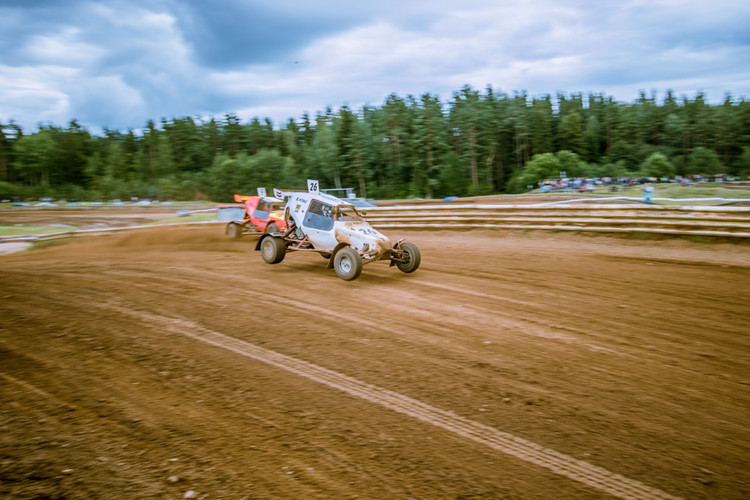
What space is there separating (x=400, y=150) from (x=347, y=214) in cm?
5729

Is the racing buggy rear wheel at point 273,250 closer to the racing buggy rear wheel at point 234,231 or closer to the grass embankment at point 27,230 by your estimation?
the racing buggy rear wheel at point 234,231

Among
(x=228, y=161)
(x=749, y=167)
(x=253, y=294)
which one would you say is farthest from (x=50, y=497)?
(x=749, y=167)

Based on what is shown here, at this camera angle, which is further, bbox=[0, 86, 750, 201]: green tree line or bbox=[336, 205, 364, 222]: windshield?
bbox=[0, 86, 750, 201]: green tree line

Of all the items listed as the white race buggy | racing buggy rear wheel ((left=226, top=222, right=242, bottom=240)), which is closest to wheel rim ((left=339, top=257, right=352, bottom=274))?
the white race buggy

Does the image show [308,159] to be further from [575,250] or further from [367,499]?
[367,499]

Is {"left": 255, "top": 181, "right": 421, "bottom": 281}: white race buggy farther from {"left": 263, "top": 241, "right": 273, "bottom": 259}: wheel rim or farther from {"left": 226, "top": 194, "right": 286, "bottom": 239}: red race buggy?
{"left": 226, "top": 194, "right": 286, "bottom": 239}: red race buggy

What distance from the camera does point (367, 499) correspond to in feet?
9.21

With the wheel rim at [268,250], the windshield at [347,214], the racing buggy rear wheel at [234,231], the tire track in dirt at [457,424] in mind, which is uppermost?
the windshield at [347,214]

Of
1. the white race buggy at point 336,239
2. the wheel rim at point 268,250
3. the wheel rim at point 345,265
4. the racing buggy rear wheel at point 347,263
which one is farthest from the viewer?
the wheel rim at point 268,250

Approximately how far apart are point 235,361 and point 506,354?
9.87 feet

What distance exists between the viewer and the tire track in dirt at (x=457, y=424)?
9.73 ft

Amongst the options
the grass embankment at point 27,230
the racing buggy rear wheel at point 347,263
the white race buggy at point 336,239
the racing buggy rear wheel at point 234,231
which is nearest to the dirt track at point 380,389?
the racing buggy rear wheel at point 347,263

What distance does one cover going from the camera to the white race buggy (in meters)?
8.98

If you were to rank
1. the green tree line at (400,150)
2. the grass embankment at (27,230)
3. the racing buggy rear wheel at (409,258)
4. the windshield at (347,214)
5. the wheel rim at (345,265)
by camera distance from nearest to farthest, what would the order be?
1. the wheel rim at (345,265)
2. the racing buggy rear wheel at (409,258)
3. the windshield at (347,214)
4. the grass embankment at (27,230)
5. the green tree line at (400,150)
